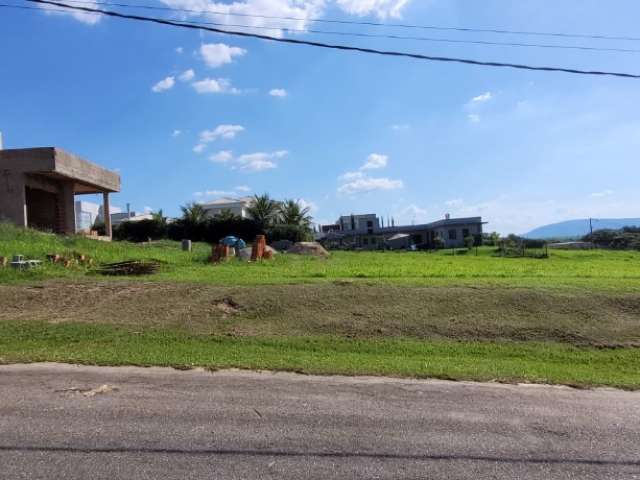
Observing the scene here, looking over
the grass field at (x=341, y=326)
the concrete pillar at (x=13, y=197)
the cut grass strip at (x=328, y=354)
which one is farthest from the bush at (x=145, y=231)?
the cut grass strip at (x=328, y=354)

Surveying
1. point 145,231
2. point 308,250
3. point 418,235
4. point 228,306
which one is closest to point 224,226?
point 145,231

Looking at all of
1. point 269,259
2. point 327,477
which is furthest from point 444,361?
point 269,259

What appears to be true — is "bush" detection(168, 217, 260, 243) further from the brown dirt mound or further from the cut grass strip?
the cut grass strip

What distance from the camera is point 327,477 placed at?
374 centimetres

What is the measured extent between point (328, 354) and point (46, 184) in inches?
1064

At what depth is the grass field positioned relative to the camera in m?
7.34

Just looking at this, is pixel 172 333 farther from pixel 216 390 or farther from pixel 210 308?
pixel 216 390

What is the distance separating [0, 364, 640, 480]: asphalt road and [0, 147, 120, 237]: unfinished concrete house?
2314 centimetres

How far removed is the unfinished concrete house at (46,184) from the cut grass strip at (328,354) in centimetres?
1943

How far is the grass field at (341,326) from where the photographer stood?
7.34 m

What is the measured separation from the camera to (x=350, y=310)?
10.4 metres

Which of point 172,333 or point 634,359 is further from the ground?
point 172,333

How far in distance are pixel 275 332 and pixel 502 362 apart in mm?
3815

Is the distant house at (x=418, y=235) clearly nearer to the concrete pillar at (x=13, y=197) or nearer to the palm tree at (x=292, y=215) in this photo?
the palm tree at (x=292, y=215)
